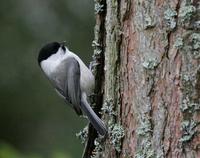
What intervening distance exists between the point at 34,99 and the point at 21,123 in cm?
29

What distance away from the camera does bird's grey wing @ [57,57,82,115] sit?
12.0ft

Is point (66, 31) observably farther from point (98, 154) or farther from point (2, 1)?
point (98, 154)

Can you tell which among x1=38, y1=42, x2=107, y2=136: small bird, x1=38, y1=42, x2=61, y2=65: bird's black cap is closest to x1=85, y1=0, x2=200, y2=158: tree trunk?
x1=38, y1=42, x2=107, y2=136: small bird

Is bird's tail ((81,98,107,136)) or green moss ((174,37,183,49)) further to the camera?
bird's tail ((81,98,107,136))

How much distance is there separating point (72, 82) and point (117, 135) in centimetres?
103

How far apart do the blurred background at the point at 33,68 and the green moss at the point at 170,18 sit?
165 inches

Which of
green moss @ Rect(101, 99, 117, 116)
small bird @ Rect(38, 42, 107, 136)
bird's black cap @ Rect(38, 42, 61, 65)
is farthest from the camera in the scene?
bird's black cap @ Rect(38, 42, 61, 65)

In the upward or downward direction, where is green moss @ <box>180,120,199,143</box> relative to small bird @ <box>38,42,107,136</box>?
upward

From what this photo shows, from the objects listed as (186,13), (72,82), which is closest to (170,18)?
(186,13)

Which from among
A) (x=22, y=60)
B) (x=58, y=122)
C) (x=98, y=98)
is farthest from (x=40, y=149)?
(x=98, y=98)

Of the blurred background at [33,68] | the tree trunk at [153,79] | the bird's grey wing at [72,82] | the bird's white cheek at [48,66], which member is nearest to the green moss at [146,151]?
the tree trunk at [153,79]

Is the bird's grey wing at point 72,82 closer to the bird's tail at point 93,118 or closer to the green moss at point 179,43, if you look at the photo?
the bird's tail at point 93,118

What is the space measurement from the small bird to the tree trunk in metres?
0.55

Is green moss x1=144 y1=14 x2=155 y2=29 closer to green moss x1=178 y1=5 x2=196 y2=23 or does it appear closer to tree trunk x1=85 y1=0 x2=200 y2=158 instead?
tree trunk x1=85 y1=0 x2=200 y2=158
